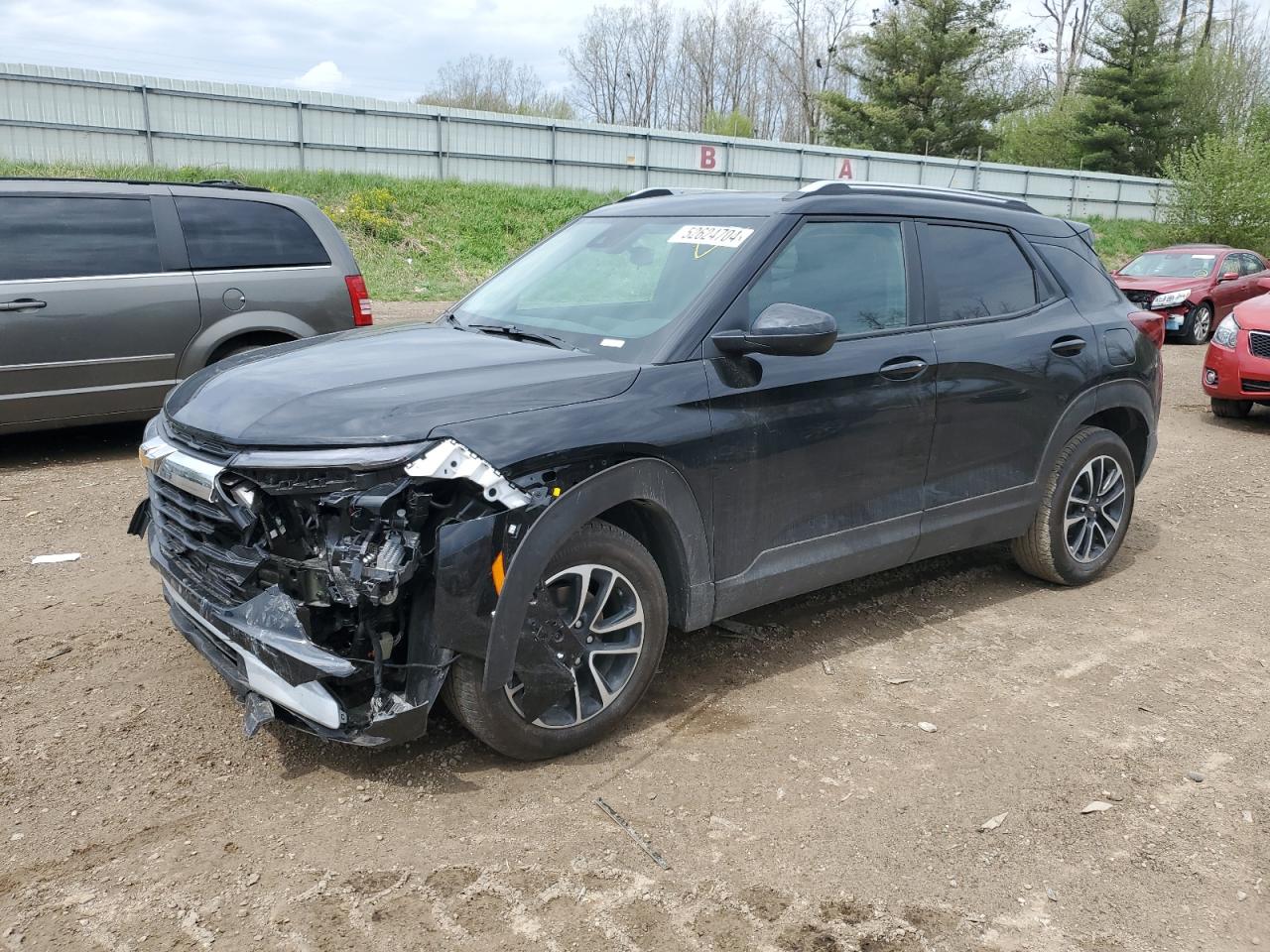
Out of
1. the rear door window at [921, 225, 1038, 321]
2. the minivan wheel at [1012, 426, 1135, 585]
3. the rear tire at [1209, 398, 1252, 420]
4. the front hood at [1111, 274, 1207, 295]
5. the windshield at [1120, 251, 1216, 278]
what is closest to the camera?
the rear door window at [921, 225, 1038, 321]

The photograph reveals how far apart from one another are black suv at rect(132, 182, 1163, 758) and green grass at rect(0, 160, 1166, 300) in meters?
14.4

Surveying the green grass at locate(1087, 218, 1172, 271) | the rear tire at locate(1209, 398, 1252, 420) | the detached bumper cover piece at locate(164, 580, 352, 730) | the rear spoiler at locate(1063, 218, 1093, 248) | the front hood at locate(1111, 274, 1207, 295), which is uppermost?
the green grass at locate(1087, 218, 1172, 271)

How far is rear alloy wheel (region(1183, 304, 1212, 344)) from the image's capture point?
16.8m

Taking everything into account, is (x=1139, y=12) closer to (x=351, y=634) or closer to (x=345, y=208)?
(x=345, y=208)

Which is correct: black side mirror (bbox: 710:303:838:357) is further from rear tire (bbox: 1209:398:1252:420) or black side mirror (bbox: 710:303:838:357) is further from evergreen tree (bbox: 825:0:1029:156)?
evergreen tree (bbox: 825:0:1029:156)

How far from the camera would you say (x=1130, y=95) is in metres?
43.5

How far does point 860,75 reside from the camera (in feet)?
146

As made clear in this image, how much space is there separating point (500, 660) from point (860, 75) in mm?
46221

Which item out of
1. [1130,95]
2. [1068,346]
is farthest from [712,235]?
[1130,95]

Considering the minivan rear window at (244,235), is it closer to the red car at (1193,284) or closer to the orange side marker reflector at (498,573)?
the orange side marker reflector at (498,573)

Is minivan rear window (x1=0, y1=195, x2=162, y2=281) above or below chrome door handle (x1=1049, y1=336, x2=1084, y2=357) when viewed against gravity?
above

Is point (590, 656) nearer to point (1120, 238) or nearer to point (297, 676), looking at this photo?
point (297, 676)

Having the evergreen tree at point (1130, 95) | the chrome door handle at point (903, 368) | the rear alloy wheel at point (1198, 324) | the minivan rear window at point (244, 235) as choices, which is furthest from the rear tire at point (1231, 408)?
the evergreen tree at point (1130, 95)

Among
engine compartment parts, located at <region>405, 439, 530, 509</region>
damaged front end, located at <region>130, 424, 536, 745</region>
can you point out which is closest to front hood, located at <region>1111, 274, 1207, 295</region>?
engine compartment parts, located at <region>405, 439, 530, 509</region>
